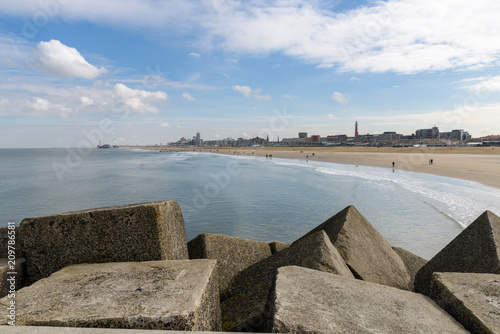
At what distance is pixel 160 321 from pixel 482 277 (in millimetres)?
3143

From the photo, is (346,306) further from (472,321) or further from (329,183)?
(329,183)

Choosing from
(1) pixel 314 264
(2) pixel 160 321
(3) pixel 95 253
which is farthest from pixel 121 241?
(1) pixel 314 264

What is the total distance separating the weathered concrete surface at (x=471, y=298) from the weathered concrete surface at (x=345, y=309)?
0.09m

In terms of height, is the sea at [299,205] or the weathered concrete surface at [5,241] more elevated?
the weathered concrete surface at [5,241]

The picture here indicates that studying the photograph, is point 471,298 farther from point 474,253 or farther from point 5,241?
point 5,241

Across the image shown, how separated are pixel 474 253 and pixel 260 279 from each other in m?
3.00

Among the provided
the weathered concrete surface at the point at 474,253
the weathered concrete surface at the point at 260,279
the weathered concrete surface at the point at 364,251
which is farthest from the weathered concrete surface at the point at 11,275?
the weathered concrete surface at the point at 474,253

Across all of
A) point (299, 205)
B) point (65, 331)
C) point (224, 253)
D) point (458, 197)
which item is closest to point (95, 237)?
point (65, 331)

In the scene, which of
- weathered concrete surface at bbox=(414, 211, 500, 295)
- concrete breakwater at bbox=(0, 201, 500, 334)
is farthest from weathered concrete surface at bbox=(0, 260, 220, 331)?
weathered concrete surface at bbox=(414, 211, 500, 295)

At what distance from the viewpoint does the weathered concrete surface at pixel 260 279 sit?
3041mm

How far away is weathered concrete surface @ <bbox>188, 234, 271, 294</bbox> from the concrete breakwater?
37 millimetres

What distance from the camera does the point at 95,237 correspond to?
128 inches

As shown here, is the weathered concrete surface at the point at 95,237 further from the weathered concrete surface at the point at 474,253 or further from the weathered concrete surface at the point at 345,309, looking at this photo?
the weathered concrete surface at the point at 474,253

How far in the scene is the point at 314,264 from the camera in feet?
11.4
